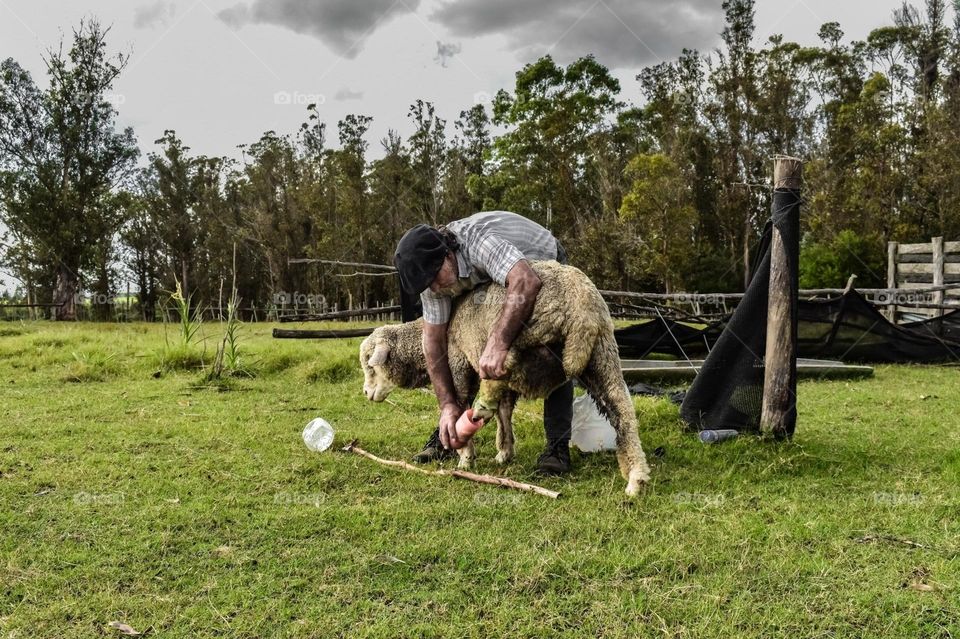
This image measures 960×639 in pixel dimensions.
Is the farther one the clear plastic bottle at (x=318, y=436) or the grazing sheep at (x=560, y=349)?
the clear plastic bottle at (x=318, y=436)

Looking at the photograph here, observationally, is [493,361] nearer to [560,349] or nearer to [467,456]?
[560,349]

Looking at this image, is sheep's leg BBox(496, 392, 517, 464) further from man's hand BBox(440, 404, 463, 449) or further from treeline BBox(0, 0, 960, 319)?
treeline BBox(0, 0, 960, 319)

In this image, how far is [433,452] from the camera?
16.4 ft

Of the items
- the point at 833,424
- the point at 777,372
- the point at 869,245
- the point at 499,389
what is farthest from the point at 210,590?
the point at 869,245

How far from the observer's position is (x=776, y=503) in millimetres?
3783

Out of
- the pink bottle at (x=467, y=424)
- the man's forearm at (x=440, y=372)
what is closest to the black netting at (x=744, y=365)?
the man's forearm at (x=440, y=372)

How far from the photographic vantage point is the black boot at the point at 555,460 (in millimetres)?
4438

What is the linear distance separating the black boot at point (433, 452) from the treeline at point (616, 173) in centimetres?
2043

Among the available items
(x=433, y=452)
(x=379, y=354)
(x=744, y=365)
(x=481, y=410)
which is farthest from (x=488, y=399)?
(x=744, y=365)

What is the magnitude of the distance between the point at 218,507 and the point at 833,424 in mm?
5068

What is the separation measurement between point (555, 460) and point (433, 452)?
99 centimetres

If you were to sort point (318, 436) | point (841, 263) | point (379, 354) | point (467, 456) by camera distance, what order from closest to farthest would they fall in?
point (467, 456) < point (379, 354) < point (318, 436) < point (841, 263)

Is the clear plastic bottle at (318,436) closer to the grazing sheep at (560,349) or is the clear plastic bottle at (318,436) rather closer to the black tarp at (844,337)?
the grazing sheep at (560,349)

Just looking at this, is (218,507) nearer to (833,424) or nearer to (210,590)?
(210,590)
